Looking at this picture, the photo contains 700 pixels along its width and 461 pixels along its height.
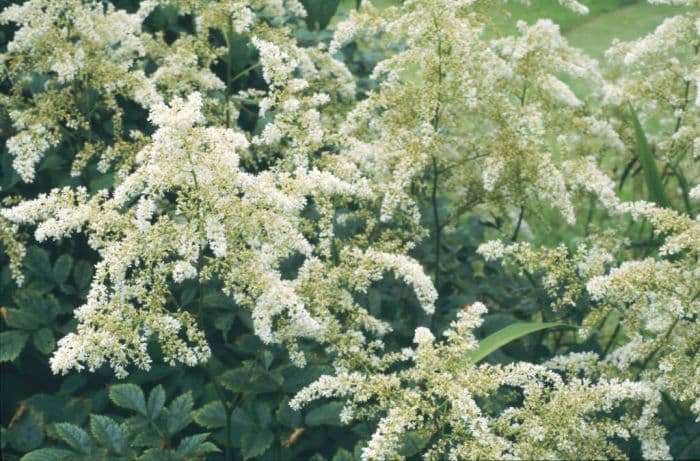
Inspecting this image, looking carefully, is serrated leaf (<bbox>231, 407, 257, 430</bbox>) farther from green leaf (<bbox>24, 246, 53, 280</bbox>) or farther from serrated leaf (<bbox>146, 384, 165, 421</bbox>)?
green leaf (<bbox>24, 246, 53, 280</bbox>)

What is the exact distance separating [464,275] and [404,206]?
0.97 meters

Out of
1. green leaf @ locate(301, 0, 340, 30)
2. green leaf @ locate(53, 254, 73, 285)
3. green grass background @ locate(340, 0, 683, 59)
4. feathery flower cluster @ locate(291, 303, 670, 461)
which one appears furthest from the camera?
green grass background @ locate(340, 0, 683, 59)

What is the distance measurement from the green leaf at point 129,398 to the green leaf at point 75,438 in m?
0.13

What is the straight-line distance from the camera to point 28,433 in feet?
9.45

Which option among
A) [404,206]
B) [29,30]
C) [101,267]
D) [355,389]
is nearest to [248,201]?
[101,267]

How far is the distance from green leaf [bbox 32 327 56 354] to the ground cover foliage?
2 cm

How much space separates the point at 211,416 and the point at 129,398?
27 cm

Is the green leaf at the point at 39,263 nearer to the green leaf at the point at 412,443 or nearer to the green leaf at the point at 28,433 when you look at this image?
the green leaf at the point at 28,433

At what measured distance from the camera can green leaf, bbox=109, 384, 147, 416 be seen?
→ 259 cm

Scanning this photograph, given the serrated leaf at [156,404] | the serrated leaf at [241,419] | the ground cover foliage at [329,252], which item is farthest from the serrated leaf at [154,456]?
the serrated leaf at [241,419]

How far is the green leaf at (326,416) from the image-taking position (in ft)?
8.75

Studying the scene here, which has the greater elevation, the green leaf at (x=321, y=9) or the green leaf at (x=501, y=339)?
the green leaf at (x=321, y=9)

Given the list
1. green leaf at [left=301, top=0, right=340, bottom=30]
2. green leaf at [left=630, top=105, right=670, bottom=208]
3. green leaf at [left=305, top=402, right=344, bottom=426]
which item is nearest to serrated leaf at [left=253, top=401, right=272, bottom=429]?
green leaf at [left=305, top=402, right=344, bottom=426]

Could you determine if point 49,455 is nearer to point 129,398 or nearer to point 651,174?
point 129,398
